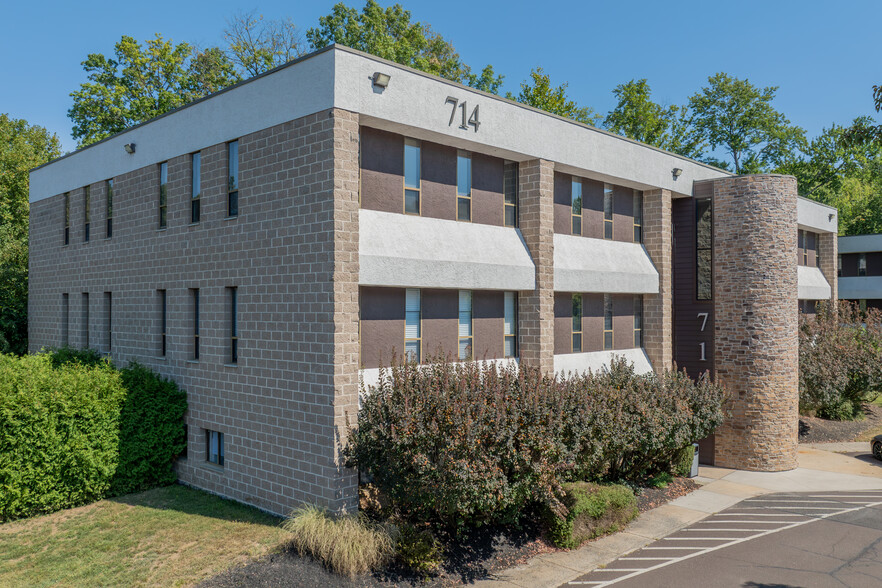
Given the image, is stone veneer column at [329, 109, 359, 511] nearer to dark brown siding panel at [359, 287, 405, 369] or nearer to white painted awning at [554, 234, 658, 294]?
dark brown siding panel at [359, 287, 405, 369]

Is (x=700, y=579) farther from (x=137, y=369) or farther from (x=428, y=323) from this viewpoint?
(x=137, y=369)

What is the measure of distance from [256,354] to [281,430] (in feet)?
6.34

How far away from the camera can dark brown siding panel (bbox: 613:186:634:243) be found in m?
21.2

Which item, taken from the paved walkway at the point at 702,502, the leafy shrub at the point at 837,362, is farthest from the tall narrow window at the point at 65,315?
the leafy shrub at the point at 837,362

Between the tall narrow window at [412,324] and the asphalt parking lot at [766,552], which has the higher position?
the tall narrow window at [412,324]

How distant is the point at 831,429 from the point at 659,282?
41.4 ft

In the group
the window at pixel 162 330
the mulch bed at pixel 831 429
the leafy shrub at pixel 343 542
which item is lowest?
the mulch bed at pixel 831 429

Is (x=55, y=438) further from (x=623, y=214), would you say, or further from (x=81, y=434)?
(x=623, y=214)

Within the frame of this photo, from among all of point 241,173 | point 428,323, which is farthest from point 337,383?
point 241,173

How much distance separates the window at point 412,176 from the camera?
49.6 feet

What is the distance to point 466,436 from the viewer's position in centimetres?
1107

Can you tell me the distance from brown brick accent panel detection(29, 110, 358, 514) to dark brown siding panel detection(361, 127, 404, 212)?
3.61 feet

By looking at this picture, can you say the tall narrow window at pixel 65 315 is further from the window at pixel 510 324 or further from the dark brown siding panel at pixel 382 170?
the window at pixel 510 324

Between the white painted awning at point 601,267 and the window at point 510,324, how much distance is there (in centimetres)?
151
